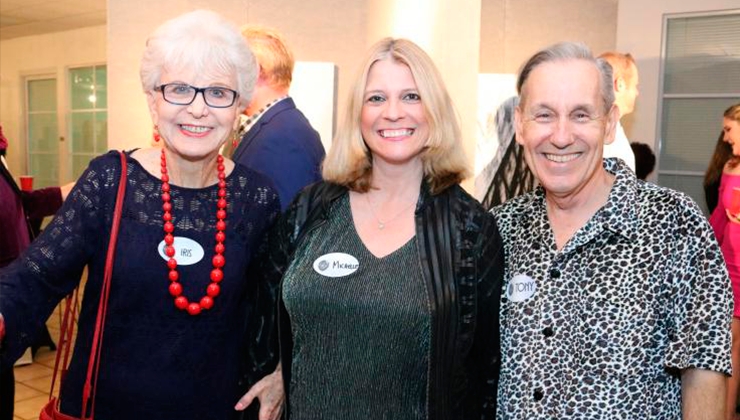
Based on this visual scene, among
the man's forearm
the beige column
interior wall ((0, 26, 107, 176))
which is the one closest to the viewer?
the man's forearm

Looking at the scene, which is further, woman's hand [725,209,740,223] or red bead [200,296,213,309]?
woman's hand [725,209,740,223]

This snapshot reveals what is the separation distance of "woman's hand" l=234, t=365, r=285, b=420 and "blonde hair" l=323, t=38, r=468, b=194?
0.59 meters

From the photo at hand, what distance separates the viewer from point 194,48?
1.65 m

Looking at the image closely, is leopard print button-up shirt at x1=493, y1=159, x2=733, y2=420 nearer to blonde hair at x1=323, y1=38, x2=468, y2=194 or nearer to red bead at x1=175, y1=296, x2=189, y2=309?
blonde hair at x1=323, y1=38, x2=468, y2=194

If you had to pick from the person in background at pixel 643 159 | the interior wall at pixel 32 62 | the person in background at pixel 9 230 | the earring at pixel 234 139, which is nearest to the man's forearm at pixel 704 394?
the earring at pixel 234 139

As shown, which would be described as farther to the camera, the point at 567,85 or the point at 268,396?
the point at 268,396

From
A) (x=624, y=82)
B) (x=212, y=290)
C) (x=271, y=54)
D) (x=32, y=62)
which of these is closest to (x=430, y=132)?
(x=212, y=290)

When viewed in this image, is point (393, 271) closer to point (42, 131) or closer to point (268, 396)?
point (268, 396)

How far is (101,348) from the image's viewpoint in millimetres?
1630

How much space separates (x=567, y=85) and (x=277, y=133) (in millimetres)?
1469

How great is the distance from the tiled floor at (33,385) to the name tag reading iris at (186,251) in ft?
10.6

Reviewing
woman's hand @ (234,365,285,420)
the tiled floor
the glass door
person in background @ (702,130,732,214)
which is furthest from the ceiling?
woman's hand @ (234,365,285,420)

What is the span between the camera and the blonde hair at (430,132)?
5.87ft

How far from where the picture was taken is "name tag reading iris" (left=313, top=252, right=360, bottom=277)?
1.73 m
